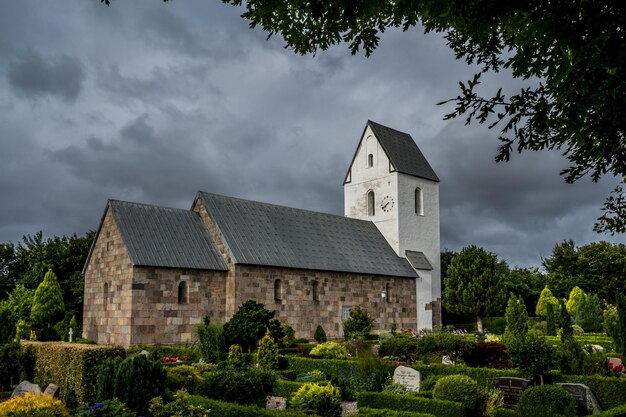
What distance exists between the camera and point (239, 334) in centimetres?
1705

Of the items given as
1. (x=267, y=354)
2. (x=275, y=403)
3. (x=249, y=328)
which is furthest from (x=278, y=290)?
(x=275, y=403)

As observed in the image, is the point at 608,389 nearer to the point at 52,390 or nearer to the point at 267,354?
the point at 267,354

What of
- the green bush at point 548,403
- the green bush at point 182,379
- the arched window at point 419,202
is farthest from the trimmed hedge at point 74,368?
the arched window at point 419,202

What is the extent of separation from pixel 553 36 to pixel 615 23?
39 centimetres

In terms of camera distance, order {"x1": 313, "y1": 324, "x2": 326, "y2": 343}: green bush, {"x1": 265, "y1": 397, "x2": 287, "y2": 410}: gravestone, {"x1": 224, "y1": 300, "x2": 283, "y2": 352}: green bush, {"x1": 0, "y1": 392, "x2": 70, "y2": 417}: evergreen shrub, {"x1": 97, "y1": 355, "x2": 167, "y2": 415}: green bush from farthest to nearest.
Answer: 1. {"x1": 313, "y1": 324, "x2": 326, "y2": 343}: green bush
2. {"x1": 224, "y1": 300, "x2": 283, "y2": 352}: green bush
3. {"x1": 265, "y1": 397, "x2": 287, "y2": 410}: gravestone
4. {"x1": 97, "y1": 355, "x2": 167, "y2": 415}: green bush
5. {"x1": 0, "y1": 392, "x2": 70, "y2": 417}: evergreen shrub

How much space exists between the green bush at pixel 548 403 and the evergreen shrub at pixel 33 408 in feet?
24.4

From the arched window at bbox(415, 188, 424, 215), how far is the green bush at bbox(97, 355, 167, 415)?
24.7 m

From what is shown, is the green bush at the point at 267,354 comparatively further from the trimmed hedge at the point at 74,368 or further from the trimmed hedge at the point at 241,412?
the trimmed hedge at the point at 241,412

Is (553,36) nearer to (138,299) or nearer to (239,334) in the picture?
(239,334)

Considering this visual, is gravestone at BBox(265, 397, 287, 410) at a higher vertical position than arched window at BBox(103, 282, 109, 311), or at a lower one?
lower

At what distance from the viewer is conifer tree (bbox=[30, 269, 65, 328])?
84.6 ft

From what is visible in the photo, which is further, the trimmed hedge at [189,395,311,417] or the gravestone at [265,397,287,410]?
the gravestone at [265,397,287,410]

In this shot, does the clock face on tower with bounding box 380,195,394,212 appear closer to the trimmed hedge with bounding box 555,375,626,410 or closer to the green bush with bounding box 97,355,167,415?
the trimmed hedge with bounding box 555,375,626,410

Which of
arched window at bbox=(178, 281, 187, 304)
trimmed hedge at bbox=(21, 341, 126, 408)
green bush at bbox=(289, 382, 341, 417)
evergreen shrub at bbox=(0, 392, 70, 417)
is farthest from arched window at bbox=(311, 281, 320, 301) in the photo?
evergreen shrub at bbox=(0, 392, 70, 417)
